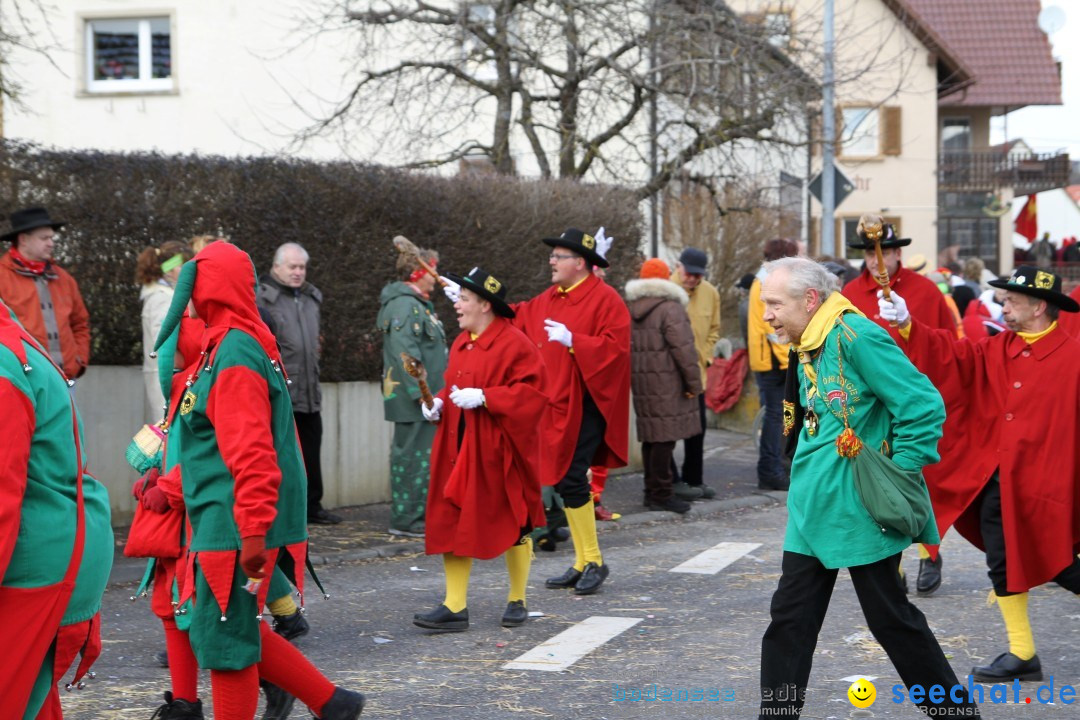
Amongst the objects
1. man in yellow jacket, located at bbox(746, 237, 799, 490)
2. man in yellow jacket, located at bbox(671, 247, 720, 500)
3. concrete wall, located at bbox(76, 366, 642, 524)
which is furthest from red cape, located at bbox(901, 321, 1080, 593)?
concrete wall, located at bbox(76, 366, 642, 524)

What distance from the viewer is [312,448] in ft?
34.1

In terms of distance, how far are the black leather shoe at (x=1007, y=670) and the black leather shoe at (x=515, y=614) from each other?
2.27 m

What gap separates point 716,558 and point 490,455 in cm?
266

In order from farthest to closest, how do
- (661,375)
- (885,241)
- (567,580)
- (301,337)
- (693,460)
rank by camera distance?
(693,460)
(661,375)
(301,337)
(567,580)
(885,241)

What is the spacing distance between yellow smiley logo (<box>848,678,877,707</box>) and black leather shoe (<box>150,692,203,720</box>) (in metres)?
2.55

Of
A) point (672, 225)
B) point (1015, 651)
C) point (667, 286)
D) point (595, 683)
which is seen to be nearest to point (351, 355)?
point (667, 286)

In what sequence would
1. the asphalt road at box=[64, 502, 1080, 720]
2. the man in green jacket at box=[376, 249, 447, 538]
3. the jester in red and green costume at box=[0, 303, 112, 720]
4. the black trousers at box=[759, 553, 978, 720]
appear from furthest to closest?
1. the man in green jacket at box=[376, 249, 447, 538]
2. the asphalt road at box=[64, 502, 1080, 720]
3. the black trousers at box=[759, 553, 978, 720]
4. the jester in red and green costume at box=[0, 303, 112, 720]

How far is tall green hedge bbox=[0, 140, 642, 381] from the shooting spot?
982cm

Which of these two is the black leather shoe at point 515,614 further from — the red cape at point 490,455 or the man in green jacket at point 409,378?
the man in green jacket at point 409,378

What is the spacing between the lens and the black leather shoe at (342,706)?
5.04 metres

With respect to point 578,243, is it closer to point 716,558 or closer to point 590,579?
point 590,579

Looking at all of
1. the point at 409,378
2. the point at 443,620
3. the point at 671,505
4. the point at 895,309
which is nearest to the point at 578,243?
the point at 409,378

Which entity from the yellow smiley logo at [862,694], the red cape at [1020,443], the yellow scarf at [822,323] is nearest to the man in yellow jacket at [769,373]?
the red cape at [1020,443]

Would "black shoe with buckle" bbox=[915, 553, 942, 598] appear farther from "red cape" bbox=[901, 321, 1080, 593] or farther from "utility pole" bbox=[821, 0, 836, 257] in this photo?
"utility pole" bbox=[821, 0, 836, 257]
